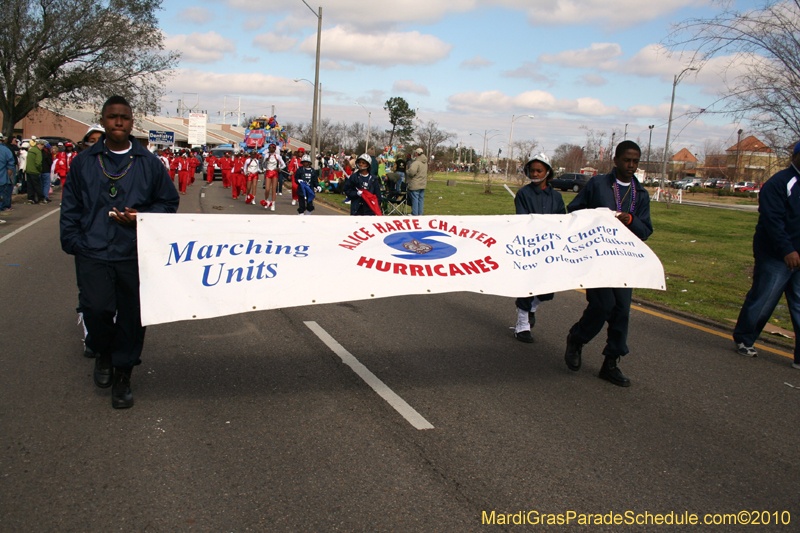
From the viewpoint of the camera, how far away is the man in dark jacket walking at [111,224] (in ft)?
13.4

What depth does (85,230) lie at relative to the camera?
13.5ft

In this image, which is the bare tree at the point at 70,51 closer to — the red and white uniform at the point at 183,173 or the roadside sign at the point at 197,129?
the red and white uniform at the point at 183,173

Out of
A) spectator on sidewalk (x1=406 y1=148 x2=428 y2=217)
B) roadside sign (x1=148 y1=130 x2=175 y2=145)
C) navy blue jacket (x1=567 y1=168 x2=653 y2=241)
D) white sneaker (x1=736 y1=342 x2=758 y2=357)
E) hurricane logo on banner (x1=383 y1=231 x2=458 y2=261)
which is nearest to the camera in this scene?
hurricane logo on banner (x1=383 y1=231 x2=458 y2=261)

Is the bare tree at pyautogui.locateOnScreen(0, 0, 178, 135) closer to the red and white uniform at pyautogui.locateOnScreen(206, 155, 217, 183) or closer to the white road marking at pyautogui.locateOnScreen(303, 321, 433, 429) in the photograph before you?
the red and white uniform at pyautogui.locateOnScreen(206, 155, 217, 183)

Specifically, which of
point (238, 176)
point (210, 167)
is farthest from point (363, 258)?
point (210, 167)

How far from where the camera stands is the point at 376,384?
5.03 m

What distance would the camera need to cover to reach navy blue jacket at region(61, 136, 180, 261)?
4.10 m

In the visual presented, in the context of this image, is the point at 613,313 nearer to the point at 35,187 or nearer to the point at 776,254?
the point at 776,254

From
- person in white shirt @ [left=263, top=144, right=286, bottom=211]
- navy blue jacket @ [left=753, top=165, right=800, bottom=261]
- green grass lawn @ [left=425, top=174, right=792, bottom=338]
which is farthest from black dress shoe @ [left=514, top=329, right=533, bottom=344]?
person in white shirt @ [left=263, top=144, right=286, bottom=211]

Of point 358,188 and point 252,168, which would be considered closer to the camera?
point 358,188

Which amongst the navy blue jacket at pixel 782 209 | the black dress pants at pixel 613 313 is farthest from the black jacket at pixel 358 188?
the navy blue jacket at pixel 782 209

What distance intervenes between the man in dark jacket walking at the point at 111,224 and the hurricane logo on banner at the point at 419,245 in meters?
1.81

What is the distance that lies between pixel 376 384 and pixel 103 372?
2.04m

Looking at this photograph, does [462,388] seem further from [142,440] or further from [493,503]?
[142,440]
